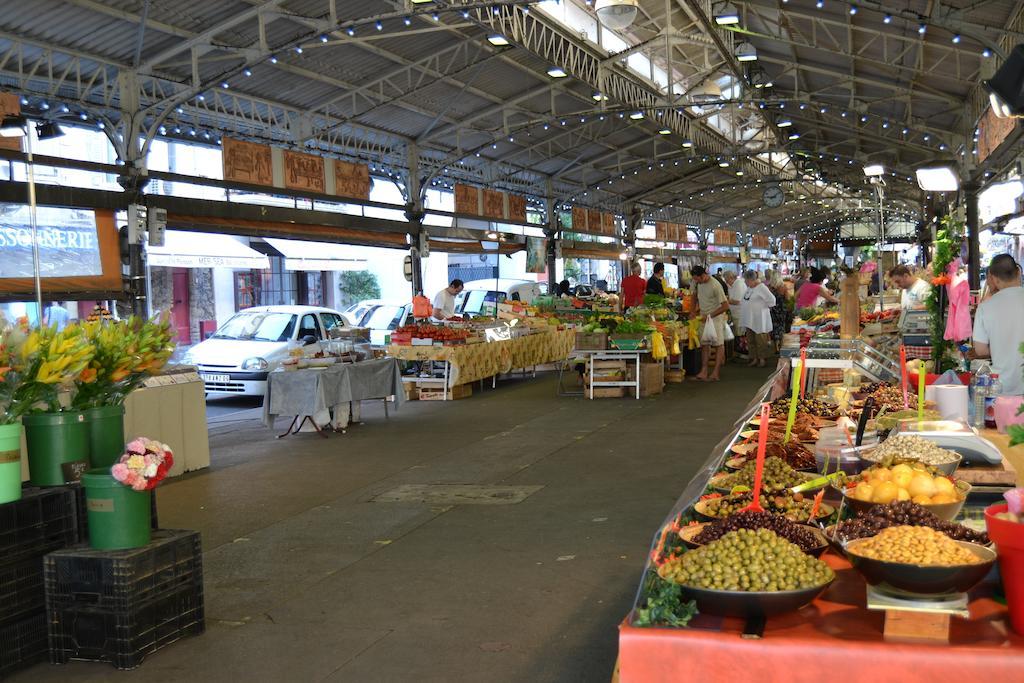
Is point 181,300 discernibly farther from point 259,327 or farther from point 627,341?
point 627,341

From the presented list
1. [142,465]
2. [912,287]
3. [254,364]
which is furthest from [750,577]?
[254,364]

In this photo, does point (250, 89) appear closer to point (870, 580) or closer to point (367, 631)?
point (367, 631)

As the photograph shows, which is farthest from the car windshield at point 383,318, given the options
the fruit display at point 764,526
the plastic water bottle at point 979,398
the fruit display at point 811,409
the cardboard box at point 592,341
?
the fruit display at point 764,526

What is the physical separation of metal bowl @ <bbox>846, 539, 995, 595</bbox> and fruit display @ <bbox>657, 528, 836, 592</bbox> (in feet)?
0.47

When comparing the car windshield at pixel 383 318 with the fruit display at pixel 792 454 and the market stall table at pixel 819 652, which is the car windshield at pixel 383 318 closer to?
the fruit display at pixel 792 454

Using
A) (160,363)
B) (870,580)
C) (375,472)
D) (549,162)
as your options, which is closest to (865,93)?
(549,162)

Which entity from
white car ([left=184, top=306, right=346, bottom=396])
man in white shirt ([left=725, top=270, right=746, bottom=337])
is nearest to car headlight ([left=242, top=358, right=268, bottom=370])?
white car ([left=184, top=306, right=346, bottom=396])

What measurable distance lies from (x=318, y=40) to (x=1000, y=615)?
12864 millimetres

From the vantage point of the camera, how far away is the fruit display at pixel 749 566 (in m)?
2.29

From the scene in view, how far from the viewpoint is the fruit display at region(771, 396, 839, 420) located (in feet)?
17.3

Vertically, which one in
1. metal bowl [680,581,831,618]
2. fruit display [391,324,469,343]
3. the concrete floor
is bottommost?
the concrete floor

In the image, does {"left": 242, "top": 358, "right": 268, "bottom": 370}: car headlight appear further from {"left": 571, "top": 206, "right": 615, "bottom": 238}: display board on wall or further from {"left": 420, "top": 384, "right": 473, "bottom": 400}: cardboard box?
{"left": 571, "top": 206, "right": 615, "bottom": 238}: display board on wall

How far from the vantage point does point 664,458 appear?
29.4 ft

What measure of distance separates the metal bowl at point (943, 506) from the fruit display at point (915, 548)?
0.45 metres
